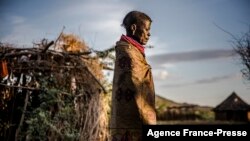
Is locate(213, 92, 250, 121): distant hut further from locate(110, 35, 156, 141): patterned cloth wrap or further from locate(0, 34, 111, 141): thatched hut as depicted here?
locate(110, 35, 156, 141): patterned cloth wrap

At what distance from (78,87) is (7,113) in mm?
1718

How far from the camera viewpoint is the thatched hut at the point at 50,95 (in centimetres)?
812

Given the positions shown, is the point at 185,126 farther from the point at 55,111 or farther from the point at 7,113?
the point at 7,113

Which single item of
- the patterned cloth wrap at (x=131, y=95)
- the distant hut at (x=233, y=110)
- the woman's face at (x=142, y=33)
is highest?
the distant hut at (x=233, y=110)

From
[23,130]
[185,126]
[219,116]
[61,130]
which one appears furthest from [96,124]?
[219,116]

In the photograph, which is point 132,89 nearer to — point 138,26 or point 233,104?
point 138,26

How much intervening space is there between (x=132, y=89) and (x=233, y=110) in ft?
138

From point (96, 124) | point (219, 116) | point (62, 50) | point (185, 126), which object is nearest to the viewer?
point (185, 126)

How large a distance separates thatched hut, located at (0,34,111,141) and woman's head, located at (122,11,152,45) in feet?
14.7

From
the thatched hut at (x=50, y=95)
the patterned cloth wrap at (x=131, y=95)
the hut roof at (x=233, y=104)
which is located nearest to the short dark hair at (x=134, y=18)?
the patterned cloth wrap at (x=131, y=95)

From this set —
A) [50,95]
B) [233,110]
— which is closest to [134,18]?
[50,95]

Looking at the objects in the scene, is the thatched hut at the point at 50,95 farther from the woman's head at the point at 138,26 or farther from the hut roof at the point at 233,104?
the hut roof at the point at 233,104

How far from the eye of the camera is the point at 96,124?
26.5ft

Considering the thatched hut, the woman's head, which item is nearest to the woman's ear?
the woman's head
